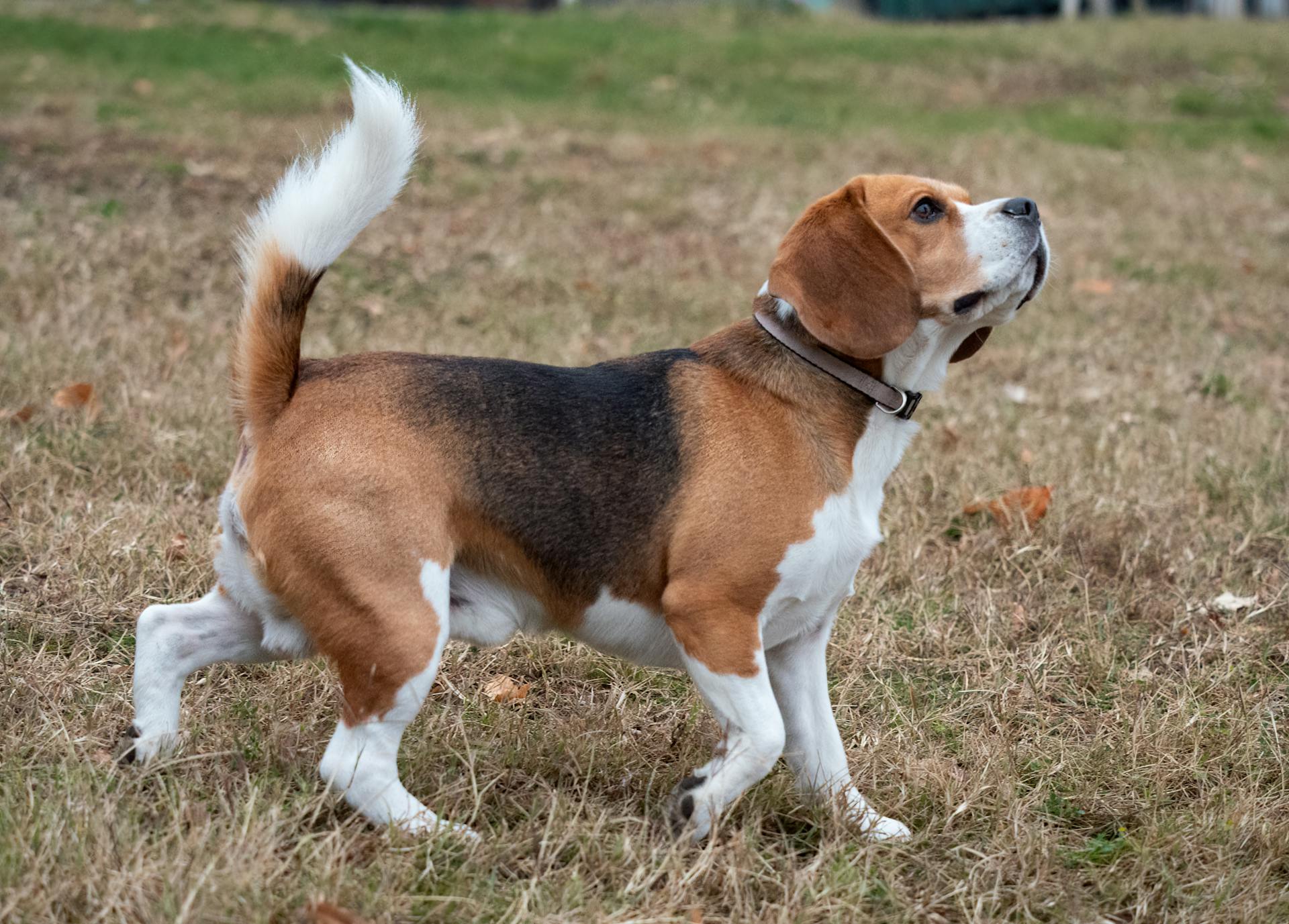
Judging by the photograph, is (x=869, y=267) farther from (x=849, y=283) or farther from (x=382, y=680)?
(x=382, y=680)

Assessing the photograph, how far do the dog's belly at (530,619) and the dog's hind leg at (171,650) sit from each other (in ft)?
1.46

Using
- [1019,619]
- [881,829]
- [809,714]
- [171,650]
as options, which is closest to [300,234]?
[171,650]

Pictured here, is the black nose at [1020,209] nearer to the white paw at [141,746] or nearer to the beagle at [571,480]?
the beagle at [571,480]

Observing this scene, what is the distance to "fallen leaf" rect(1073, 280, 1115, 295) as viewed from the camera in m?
8.70

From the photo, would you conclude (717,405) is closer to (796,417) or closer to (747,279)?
(796,417)

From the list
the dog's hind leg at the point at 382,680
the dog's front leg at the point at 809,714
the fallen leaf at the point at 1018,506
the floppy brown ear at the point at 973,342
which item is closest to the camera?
the dog's hind leg at the point at 382,680

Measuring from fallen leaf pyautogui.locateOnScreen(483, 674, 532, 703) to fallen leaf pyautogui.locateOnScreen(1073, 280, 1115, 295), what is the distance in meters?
6.11

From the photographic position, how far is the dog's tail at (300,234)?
295cm

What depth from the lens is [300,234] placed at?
2.99 meters

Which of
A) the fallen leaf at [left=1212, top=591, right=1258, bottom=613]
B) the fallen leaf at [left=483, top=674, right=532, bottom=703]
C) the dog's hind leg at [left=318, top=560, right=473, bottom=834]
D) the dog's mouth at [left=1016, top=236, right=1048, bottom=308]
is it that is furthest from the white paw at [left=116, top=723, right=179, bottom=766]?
the fallen leaf at [left=1212, top=591, right=1258, bottom=613]

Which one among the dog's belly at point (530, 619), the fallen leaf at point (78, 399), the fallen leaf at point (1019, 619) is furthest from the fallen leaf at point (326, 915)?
the fallen leaf at point (78, 399)

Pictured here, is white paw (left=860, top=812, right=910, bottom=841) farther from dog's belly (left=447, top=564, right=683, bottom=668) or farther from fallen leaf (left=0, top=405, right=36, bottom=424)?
fallen leaf (left=0, top=405, right=36, bottom=424)

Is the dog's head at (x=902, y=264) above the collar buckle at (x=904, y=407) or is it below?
above

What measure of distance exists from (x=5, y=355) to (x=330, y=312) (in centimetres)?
185
